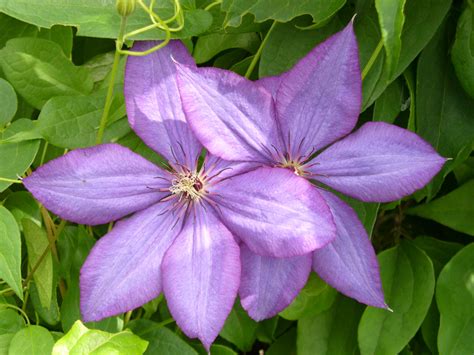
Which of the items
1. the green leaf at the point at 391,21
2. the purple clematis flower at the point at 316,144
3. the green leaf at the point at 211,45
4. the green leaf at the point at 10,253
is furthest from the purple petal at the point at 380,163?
the green leaf at the point at 10,253

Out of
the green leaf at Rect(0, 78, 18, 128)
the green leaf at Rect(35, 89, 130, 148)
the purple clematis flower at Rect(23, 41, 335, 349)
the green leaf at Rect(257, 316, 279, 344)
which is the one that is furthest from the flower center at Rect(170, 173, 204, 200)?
the green leaf at Rect(257, 316, 279, 344)

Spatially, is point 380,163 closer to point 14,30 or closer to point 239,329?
point 239,329

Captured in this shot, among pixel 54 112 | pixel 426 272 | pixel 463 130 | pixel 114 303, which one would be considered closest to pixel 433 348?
pixel 426 272

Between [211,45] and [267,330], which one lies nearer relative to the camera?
[211,45]

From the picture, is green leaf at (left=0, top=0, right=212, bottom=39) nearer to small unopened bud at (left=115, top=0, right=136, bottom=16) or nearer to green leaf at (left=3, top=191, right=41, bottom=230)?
small unopened bud at (left=115, top=0, right=136, bottom=16)

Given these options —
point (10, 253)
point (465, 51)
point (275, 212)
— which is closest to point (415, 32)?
point (465, 51)

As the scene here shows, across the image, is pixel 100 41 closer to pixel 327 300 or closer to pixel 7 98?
pixel 7 98
